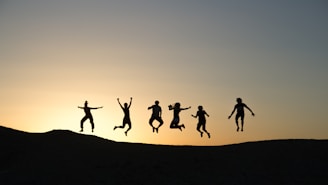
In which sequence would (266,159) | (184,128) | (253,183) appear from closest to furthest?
(253,183)
(266,159)
(184,128)

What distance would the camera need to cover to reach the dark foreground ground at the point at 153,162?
25.9 metres

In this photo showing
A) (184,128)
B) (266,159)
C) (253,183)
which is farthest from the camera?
(184,128)

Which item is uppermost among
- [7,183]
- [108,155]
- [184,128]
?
[184,128]

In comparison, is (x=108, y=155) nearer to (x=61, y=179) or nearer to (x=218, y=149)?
(x=61, y=179)

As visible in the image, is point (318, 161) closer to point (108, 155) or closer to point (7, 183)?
point (108, 155)

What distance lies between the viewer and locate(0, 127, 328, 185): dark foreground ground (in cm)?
2592

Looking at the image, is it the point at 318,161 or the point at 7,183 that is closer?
the point at 7,183

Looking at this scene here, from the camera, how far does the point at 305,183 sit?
25.6 m

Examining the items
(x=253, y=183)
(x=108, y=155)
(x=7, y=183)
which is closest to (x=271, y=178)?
(x=253, y=183)

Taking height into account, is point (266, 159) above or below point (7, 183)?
above

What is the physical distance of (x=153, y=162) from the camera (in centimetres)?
2783

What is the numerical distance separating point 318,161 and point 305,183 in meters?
3.32

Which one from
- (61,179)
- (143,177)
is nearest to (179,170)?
(143,177)

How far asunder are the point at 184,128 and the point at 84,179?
7.95 metres
